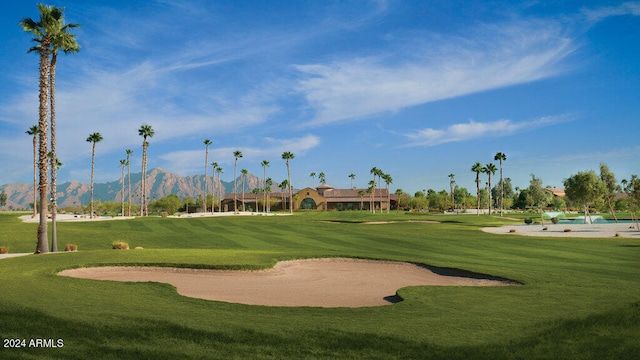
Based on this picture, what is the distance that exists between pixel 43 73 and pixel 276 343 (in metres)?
31.0

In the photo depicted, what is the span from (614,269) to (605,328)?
45.4 ft

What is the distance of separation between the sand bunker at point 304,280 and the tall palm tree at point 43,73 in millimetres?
12168

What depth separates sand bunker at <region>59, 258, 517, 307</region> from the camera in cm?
1647

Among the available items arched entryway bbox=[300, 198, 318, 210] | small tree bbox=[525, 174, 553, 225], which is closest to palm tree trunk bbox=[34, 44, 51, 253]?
arched entryway bbox=[300, 198, 318, 210]

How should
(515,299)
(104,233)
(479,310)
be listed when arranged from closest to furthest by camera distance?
1. (479,310)
2. (515,299)
3. (104,233)

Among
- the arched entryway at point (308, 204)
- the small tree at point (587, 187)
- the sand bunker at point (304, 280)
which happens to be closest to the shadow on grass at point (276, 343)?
the sand bunker at point (304, 280)

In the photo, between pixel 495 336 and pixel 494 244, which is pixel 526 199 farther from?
pixel 495 336

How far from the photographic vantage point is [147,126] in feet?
293

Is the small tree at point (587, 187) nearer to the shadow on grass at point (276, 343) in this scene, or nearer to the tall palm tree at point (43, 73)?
the shadow on grass at point (276, 343)

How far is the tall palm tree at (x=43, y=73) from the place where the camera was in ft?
101

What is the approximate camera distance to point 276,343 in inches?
377

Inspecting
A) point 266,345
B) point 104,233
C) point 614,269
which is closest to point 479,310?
point 266,345

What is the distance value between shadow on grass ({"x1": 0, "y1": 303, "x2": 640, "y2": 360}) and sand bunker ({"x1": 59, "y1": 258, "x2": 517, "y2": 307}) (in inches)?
204

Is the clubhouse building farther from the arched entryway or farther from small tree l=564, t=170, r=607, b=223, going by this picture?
small tree l=564, t=170, r=607, b=223
